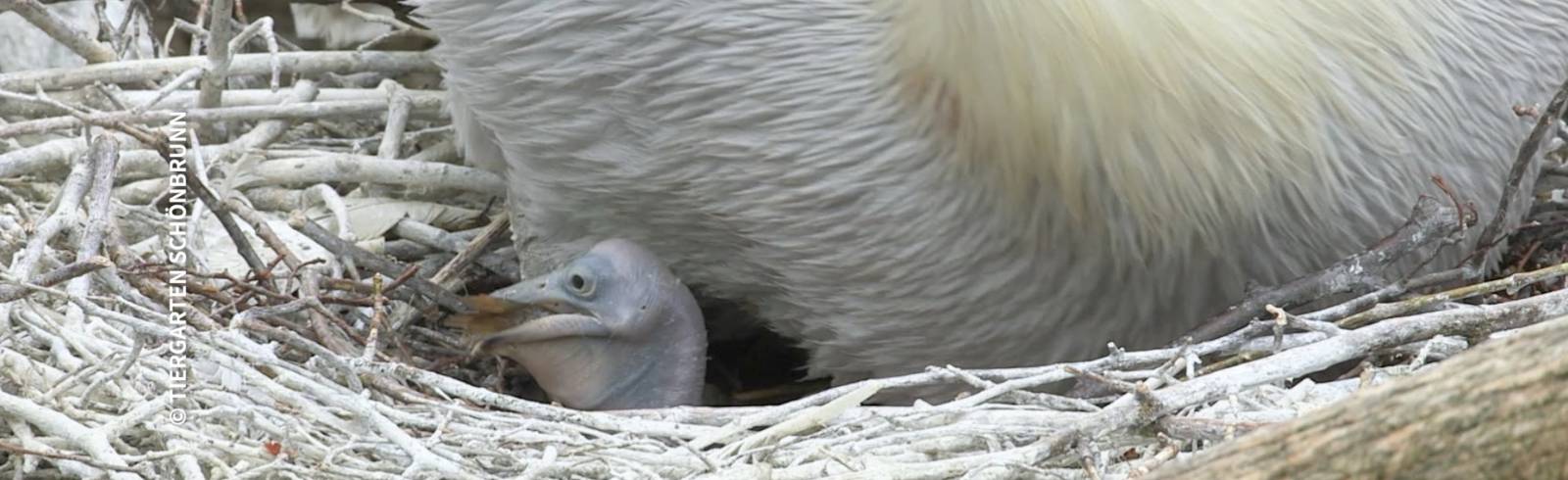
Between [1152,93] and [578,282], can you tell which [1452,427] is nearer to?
[1152,93]

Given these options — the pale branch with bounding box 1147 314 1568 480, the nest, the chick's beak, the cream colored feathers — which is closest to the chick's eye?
the chick's beak

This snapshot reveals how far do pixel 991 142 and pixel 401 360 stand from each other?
91 centimetres

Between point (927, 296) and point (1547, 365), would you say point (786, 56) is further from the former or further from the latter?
point (1547, 365)

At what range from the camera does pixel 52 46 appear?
12.2 feet

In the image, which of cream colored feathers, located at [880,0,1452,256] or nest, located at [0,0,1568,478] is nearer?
nest, located at [0,0,1568,478]

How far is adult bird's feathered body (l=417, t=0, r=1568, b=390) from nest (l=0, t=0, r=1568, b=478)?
0.12 m

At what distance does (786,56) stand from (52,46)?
1750 mm

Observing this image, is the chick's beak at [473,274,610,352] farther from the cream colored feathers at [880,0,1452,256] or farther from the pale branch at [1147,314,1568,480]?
the pale branch at [1147,314,1568,480]

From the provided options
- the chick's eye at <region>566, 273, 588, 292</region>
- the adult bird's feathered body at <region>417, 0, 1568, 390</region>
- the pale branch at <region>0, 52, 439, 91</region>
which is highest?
the adult bird's feathered body at <region>417, 0, 1568, 390</region>

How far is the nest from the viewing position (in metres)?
2.10

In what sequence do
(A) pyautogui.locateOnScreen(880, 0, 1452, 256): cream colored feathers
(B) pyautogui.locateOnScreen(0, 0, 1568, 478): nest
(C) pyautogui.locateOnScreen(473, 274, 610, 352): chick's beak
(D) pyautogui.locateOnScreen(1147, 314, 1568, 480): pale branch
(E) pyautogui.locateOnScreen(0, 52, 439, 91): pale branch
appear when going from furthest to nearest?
(E) pyautogui.locateOnScreen(0, 52, 439, 91): pale branch, (C) pyautogui.locateOnScreen(473, 274, 610, 352): chick's beak, (A) pyautogui.locateOnScreen(880, 0, 1452, 256): cream colored feathers, (B) pyautogui.locateOnScreen(0, 0, 1568, 478): nest, (D) pyautogui.locateOnScreen(1147, 314, 1568, 480): pale branch

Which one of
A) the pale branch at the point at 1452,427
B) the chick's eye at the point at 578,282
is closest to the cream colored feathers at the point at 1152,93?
the chick's eye at the point at 578,282

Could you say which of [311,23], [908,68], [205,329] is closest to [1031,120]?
[908,68]

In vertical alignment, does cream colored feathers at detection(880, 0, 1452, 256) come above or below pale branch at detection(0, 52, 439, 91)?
above
